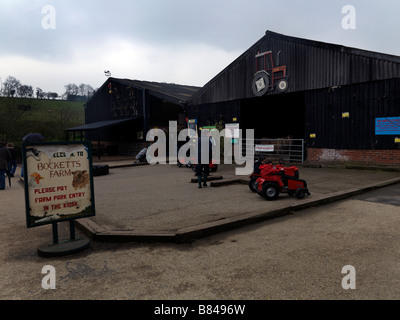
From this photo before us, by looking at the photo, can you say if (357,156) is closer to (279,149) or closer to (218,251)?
(279,149)

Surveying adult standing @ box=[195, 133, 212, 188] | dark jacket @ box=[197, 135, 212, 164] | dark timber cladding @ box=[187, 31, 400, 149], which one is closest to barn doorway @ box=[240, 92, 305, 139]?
dark timber cladding @ box=[187, 31, 400, 149]

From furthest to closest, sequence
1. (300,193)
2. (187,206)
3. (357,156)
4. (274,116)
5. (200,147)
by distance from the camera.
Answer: (274,116), (357,156), (200,147), (300,193), (187,206)

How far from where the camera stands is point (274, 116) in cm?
2328

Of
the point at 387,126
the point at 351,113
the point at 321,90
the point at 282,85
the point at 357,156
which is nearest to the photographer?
the point at 387,126

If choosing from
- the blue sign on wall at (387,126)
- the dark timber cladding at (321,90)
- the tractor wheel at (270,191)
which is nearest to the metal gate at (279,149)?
the dark timber cladding at (321,90)

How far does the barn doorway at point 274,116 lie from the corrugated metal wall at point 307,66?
1.52m

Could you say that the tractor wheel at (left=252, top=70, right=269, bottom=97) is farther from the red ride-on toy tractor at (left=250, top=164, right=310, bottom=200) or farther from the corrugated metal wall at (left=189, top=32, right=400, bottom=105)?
the red ride-on toy tractor at (left=250, top=164, right=310, bottom=200)

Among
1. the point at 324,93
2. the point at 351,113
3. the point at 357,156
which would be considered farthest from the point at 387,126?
the point at 324,93

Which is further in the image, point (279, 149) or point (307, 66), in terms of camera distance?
point (279, 149)

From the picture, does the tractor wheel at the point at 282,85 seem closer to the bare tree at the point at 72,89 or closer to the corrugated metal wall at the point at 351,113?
the corrugated metal wall at the point at 351,113

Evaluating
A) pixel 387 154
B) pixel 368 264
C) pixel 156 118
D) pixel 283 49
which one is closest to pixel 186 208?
pixel 368 264

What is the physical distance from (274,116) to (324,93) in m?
7.78

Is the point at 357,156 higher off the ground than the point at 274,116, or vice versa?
the point at 274,116
